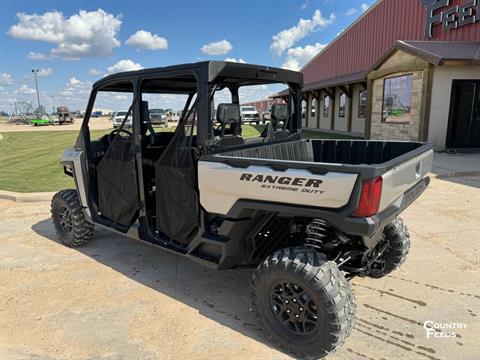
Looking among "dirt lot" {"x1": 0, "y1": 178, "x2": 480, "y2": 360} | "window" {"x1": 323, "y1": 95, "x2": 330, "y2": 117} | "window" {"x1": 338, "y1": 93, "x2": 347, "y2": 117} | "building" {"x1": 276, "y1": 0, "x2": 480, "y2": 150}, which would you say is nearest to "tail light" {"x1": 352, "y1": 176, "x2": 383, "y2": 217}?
"dirt lot" {"x1": 0, "y1": 178, "x2": 480, "y2": 360}

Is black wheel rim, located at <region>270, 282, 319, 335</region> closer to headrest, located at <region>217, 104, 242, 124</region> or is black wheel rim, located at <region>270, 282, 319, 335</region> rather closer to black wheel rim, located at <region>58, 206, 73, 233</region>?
headrest, located at <region>217, 104, 242, 124</region>

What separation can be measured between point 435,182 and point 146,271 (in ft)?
21.3

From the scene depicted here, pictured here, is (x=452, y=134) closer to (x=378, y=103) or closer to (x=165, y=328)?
(x=378, y=103)

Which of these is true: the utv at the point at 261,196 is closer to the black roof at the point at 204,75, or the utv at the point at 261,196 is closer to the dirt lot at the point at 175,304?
the black roof at the point at 204,75

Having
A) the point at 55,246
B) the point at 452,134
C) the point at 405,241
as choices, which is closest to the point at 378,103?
the point at 452,134

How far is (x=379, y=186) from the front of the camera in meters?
2.26

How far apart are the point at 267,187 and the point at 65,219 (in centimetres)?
319

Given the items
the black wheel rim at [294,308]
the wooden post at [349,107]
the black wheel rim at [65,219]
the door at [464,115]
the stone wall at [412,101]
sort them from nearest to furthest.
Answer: the black wheel rim at [294,308], the black wheel rim at [65,219], the door at [464,115], the stone wall at [412,101], the wooden post at [349,107]

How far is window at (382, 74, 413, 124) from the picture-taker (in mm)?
12898

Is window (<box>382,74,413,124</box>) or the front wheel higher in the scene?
window (<box>382,74,413,124</box>)

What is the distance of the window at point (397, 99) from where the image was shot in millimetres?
12898

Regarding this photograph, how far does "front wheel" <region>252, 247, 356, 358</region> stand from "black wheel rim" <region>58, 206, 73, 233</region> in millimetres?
2873

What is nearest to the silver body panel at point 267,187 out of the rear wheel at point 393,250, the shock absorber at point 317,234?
the shock absorber at point 317,234

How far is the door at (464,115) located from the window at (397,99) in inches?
53.7
